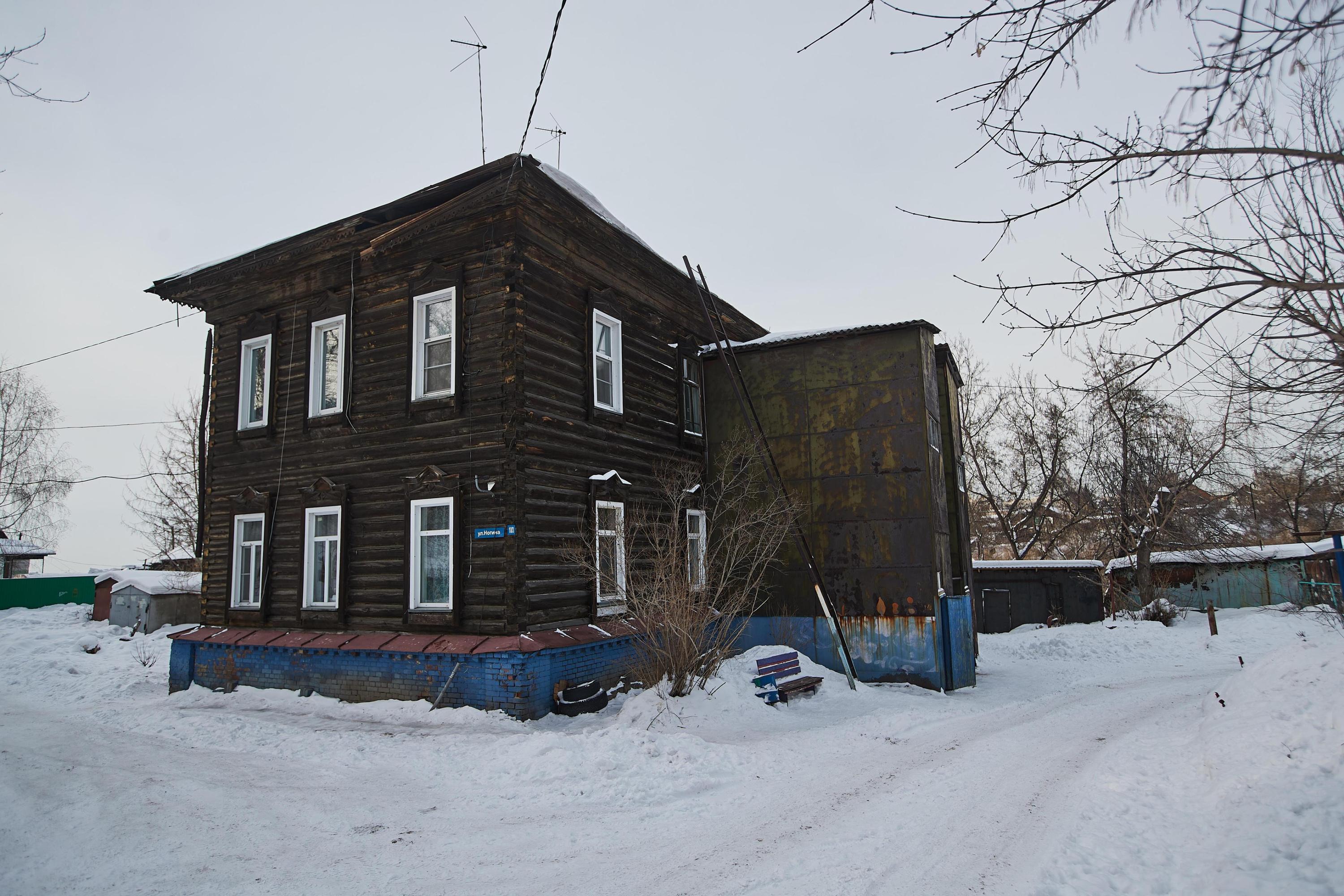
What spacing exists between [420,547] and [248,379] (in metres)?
6.33

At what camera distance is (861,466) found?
619 inches

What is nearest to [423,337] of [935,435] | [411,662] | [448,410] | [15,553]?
[448,410]

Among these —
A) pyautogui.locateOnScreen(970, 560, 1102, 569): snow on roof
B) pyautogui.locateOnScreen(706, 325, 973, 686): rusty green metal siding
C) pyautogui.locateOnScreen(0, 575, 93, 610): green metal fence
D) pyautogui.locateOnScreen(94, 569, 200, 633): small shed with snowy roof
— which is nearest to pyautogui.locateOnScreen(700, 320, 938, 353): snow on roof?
pyautogui.locateOnScreen(706, 325, 973, 686): rusty green metal siding

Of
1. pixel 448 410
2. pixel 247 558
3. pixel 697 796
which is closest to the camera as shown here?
pixel 697 796

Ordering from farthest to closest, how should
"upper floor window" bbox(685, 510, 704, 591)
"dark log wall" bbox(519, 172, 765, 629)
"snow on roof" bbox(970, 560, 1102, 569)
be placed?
"snow on roof" bbox(970, 560, 1102, 569) → "upper floor window" bbox(685, 510, 704, 591) → "dark log wall" bbox(519, 172, 765, 629)

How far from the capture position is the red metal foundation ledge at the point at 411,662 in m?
11.0

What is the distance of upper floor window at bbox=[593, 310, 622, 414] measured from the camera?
14.3 meters

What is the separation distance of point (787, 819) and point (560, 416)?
768 cm

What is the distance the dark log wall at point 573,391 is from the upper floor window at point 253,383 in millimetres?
6485

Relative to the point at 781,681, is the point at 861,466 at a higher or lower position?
higher

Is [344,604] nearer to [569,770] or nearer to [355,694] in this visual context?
[355,694]

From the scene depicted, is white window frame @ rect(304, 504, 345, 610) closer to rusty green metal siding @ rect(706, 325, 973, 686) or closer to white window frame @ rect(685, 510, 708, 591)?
white window frame @ rect(685, 510, 708, 591)

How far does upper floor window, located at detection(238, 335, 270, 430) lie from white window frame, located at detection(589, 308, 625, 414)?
6.78m

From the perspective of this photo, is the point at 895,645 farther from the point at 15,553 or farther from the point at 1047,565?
the point at 15,553
